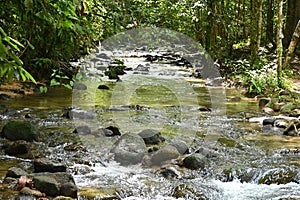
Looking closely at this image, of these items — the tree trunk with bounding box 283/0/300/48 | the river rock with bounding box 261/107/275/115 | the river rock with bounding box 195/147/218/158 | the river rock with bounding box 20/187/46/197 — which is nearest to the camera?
the river rock with bounding box 20/187/46/197

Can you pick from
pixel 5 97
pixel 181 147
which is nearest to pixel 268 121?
pixel 181 147

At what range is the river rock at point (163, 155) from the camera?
5656 mm

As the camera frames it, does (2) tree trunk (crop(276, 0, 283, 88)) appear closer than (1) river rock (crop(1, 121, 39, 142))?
No

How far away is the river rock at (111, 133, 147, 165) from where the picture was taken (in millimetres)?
5738

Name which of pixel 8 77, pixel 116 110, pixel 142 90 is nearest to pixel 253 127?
pixel 116 110

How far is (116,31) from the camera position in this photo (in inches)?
252

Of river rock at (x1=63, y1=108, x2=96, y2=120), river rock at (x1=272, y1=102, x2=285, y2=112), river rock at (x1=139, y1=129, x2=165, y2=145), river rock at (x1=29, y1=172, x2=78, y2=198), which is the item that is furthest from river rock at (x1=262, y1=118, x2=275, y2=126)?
river rock at (x1=29, y1=172, x2=78, y2=198)

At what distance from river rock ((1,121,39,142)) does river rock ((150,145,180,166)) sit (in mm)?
1985

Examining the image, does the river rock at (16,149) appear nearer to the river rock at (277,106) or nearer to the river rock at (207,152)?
the river rock at (207,152)

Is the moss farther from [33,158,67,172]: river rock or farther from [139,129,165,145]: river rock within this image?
[33,158,67,172]: river rock

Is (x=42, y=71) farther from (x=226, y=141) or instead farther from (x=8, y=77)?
(x=8, y=77)

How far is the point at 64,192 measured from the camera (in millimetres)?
4367

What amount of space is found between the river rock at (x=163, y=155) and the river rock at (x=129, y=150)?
207 mm

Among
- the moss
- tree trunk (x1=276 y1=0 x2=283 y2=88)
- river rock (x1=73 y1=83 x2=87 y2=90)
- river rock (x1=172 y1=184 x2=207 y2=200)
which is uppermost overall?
tree trunk (x1=276 y1=0 x2=283 y2=88)
